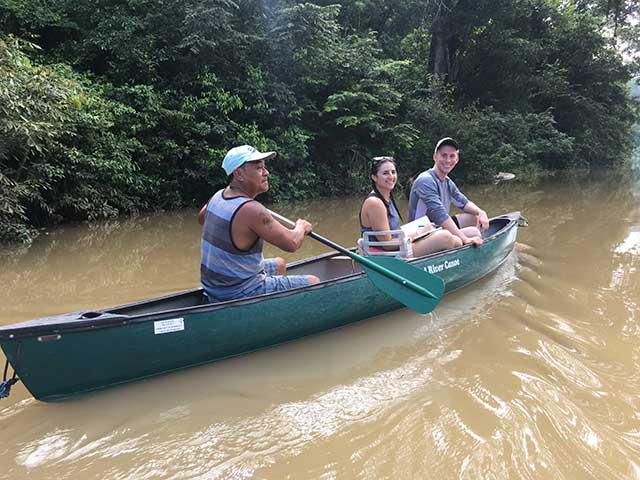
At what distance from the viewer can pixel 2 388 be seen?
7.97ft

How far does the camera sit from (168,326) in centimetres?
273

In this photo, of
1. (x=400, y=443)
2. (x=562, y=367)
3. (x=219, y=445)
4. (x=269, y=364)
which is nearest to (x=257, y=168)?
(x=269, y=364)

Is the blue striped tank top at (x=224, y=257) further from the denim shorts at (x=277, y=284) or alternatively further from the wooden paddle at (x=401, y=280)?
the wooden paddle at (x=401, y=280)

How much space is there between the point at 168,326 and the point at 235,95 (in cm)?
841

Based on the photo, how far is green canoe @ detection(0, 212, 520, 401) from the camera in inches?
96.0

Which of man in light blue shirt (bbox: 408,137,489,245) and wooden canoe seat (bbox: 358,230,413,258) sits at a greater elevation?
man in light blue shirt (bbox: 408,137,489,245)

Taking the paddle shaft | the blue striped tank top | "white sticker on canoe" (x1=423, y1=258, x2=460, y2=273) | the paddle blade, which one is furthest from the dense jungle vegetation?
"white sticker on canoe" (x1=423, y1=258, x2=460, y2=273)

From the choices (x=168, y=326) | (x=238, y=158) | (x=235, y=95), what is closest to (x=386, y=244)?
(x=238, y=158)

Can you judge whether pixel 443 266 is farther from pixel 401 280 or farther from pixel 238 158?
pixel 238 158

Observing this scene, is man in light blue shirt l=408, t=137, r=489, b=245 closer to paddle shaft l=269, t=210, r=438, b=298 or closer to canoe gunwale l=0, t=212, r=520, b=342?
paddle shaft l=269, t=210, r=438, b=298

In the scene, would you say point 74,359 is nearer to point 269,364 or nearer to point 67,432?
point 67,432

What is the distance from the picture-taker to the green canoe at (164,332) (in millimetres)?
2439

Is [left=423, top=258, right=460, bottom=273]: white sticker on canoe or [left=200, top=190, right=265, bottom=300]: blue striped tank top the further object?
[left=423, top=258, right=460, bottom=273]: white sticker on canoe

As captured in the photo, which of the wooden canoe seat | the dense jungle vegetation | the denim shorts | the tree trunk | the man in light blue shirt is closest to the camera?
the denim shorts
